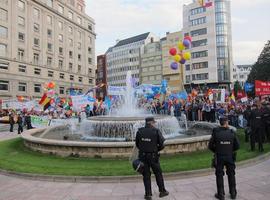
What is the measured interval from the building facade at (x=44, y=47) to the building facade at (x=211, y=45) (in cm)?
2767

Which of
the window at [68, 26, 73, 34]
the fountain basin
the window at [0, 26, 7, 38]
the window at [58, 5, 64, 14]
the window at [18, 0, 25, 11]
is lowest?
the fountain basin

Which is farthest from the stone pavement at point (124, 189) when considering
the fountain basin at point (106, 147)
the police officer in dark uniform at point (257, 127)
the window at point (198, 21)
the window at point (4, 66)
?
the window at point (198, 21)

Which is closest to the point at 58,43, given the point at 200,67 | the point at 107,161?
the point at 200,67

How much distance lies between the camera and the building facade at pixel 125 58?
361ft

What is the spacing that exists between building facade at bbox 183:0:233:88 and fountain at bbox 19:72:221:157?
5981 cm

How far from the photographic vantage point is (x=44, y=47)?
61.1 m

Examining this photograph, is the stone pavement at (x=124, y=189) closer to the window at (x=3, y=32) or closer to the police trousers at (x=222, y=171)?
the police trousers at (x=222, y=171)

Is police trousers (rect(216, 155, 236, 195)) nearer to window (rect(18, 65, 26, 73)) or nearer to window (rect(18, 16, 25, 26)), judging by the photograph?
window (rect(18, 65, 26, 73))

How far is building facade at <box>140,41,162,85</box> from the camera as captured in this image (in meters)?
100.0

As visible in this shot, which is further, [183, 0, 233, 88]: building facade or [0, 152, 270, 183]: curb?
[183, 0, 233, 88]: building facade

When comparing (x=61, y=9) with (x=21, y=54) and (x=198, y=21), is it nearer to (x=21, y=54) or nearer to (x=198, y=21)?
(x=21, y=54)

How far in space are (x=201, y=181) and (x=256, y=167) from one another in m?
2.49

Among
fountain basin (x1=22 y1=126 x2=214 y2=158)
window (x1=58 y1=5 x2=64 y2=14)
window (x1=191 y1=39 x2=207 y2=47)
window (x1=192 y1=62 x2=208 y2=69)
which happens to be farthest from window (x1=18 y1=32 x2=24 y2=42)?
fountain basin (x1=22 y1=126 x2=214 y2=158)

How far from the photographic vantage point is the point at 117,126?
13.6 meters
